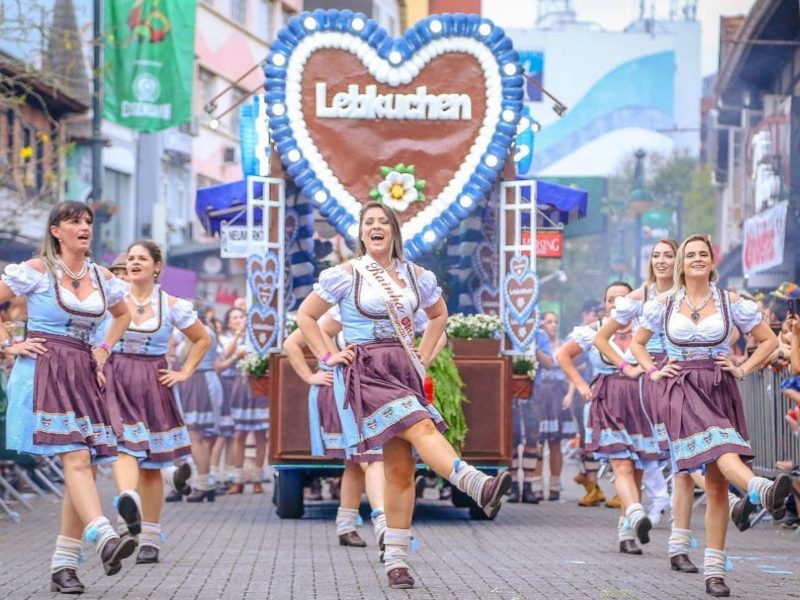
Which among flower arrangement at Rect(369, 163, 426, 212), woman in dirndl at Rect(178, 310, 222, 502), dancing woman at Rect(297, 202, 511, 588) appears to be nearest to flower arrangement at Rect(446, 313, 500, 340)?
flower arrangement at Rect(369, 163, 426, 212)

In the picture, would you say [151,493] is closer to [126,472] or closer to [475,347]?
[126,472]

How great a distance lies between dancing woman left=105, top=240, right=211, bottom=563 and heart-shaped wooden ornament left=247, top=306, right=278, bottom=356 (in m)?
3.82

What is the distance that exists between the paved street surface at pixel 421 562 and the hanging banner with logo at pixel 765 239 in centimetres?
1156

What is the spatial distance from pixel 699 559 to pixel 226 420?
8905 millimetres

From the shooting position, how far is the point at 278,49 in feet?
52.2

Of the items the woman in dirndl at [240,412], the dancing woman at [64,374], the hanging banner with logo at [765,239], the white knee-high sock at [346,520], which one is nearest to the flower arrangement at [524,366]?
the white knee-high sock at [346,520]

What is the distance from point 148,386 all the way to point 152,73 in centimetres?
1822

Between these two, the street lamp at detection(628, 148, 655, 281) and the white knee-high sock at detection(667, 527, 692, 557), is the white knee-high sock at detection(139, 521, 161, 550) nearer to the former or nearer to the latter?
the white knee-high sock at detection(667, 527, 692, 557)

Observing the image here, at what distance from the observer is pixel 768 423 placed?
1605cm

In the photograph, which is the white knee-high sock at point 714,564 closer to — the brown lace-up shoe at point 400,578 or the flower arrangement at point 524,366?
the brown lace-up shoe at point 400,578

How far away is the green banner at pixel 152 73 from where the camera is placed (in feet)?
94.7

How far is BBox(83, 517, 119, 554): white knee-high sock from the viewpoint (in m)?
9.14

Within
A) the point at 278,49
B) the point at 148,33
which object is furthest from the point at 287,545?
the point at 148,33

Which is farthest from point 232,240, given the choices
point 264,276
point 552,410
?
point 552,410
